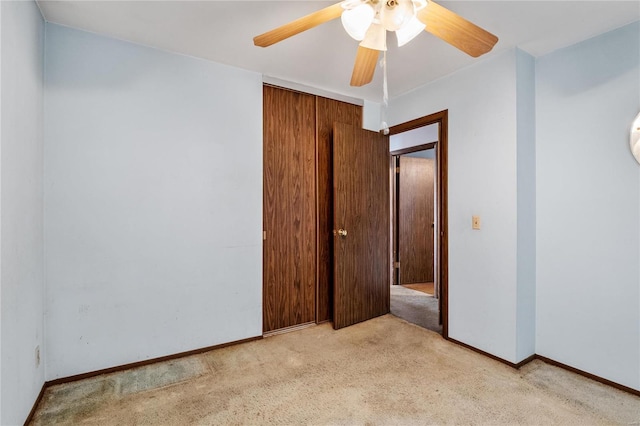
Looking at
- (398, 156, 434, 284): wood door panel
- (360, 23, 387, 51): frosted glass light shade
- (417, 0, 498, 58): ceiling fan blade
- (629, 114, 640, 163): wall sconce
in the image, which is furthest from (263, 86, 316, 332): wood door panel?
(629, 114, 640, 163): wall sconce

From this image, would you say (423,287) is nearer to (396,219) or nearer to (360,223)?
(396,219)

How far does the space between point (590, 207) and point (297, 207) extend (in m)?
2.21

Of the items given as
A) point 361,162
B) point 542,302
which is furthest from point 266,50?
point 542,302

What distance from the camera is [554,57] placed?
7.36 feet

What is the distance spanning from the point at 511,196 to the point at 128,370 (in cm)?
300

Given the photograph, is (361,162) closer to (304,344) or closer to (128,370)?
(304,344)

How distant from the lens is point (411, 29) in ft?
4.91

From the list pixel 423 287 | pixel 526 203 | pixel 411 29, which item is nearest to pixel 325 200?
pixel 526 203

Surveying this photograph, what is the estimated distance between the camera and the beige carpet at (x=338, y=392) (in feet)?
5.49

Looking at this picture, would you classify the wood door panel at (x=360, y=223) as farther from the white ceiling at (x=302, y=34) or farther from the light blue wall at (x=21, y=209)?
the light blue wall at (x=21, y=209)

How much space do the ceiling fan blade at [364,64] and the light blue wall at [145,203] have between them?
1.12m

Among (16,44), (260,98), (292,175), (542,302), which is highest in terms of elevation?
(260,98)

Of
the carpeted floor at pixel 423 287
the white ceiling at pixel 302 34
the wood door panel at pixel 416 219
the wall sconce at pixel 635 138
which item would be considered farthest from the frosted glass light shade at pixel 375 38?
the carpeted floor at pixel 423 287

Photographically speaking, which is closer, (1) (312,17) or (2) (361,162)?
(1) (312,17)
